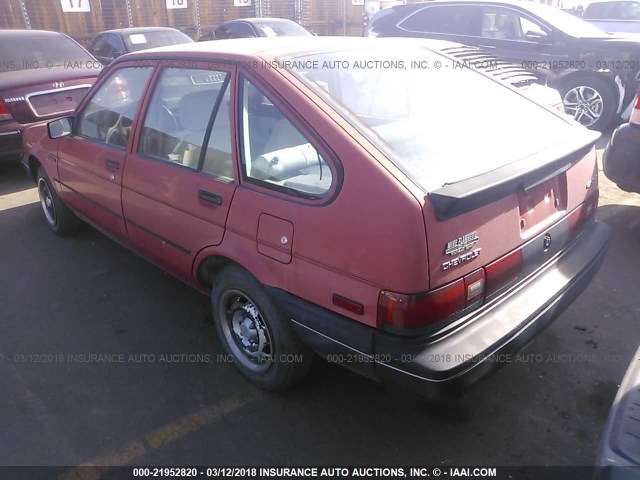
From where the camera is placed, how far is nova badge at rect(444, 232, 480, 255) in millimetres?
1909

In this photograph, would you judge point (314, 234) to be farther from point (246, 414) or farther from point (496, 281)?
point (246, 414)

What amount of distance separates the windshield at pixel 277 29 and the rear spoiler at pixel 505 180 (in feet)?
29.3

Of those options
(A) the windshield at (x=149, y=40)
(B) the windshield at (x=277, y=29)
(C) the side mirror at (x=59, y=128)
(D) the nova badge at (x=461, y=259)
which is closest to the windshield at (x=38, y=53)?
(A) the windshield at (x=149, y=40)

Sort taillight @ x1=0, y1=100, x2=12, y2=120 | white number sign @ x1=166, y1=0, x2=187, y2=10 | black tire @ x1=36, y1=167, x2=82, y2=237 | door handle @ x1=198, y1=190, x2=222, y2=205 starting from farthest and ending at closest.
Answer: white number sign @ x1=166, y1=0, x2=187, y2=10 < taillight @ x1=0, y1=100, x2=12, y2=120 < black tire @ x1=36, y1=167, x2=82, y2=237 < door handle @ x1=198, y1=190, x2=222, y2=205

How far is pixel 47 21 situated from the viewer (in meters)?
13.9

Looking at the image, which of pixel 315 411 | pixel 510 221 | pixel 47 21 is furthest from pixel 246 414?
pixel 47 21

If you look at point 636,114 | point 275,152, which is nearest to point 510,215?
point 275,152

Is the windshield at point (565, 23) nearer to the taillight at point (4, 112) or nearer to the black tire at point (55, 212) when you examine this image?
the black tire at point (55, 212)

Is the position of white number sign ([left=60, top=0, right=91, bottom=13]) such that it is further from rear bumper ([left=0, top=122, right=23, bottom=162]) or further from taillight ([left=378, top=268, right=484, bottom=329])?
taillight ([left=378, top=268, right=484, bottom=329])

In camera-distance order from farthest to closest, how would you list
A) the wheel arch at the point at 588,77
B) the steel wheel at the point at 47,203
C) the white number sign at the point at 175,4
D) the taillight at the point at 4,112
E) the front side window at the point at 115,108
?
the white number sign at the point at 175,4 < the wheel arch at the point at 588,77 < the taillight at the point at 4,112 < the steel wheel at the point at 47,203 < the front side window at the point at 115,108

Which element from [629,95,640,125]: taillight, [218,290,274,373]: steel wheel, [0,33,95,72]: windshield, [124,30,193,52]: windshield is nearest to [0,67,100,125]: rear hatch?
[0,33,95,72]: windshield

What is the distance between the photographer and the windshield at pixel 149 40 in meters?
8.91

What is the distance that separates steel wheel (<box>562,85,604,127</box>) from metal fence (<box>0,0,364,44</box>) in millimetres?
12501

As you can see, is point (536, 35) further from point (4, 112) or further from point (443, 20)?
point (4, 112)
